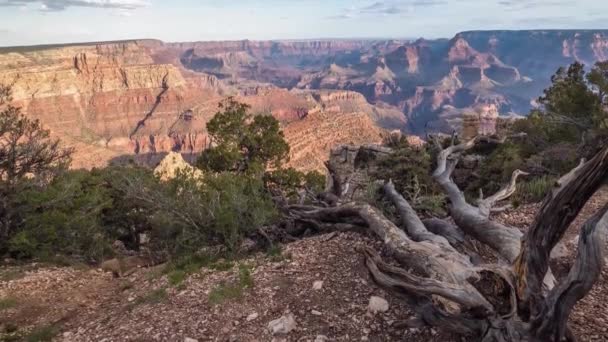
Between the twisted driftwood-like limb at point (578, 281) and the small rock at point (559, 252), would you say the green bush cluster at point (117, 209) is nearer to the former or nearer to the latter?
the small rock at point (559, 252)

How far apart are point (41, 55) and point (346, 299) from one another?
476 ft

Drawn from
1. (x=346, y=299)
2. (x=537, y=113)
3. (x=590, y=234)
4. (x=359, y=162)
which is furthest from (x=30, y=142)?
(x=537, y=113)

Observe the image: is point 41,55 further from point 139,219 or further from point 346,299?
point 346,299

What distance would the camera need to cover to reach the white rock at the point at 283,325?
17.7 feet

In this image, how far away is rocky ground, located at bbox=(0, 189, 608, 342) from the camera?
531 centimetres

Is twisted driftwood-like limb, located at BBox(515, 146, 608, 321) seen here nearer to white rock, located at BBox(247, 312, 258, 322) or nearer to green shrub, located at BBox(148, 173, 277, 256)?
white rock, located at BBox(247, 312, 258, 322)

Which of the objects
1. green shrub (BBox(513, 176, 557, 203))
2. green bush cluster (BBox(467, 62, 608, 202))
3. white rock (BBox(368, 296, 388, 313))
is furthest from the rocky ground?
green bush cluster (BBox(467, 62, 608, 202))

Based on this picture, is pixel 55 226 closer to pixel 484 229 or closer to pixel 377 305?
pixel 377 305

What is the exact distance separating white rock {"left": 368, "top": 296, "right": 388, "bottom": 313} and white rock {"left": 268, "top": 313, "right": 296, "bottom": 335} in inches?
40.4

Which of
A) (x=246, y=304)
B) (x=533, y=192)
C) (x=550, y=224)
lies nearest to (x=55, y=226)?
(x=246, y=304)

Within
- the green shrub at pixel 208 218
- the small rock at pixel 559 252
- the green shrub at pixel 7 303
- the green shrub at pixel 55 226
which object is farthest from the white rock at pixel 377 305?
the green shrub at pixel 55 226

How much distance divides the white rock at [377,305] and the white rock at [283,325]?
103cm

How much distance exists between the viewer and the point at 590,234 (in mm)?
3535

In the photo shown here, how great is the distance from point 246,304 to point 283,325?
0.93 m
